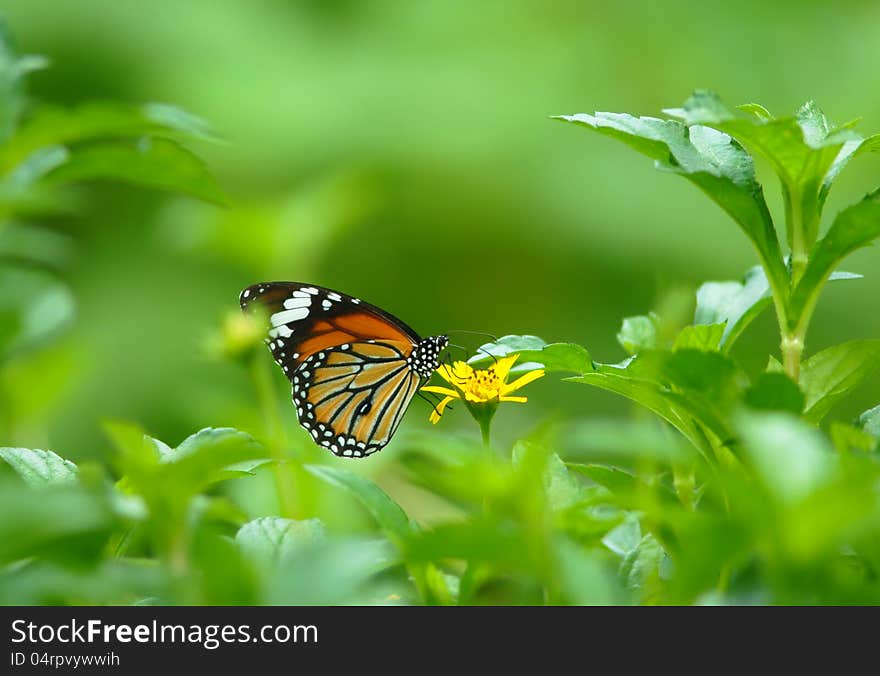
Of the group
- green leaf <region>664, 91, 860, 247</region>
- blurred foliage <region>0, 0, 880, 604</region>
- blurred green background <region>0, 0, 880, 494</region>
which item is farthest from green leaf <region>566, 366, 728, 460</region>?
blurred green background <region>0, 0, 880, 494</region>

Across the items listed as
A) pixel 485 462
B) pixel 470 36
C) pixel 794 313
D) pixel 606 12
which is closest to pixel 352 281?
pixel 470 36

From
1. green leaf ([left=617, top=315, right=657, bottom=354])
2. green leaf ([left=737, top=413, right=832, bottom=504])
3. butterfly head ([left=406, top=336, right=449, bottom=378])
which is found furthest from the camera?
butterfly head ([left=406, top=336, right=449, bottom=378])

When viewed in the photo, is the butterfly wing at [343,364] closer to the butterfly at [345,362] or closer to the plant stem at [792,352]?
the butterfly at [345,362]

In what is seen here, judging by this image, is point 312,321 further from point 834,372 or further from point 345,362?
point 834,372

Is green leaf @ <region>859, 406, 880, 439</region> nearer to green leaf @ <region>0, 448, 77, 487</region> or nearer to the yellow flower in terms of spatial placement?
the yellow flower

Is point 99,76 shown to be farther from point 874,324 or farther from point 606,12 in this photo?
point 874,324

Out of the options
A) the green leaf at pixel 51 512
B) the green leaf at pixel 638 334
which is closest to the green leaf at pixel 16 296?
the green leaf at pixel 51 512
